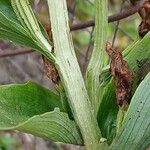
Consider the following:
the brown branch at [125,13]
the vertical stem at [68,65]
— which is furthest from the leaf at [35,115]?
the brown branch at [125,13]

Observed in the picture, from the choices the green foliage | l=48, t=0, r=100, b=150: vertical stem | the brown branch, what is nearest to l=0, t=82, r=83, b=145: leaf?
l=48, t=0, r=100, b=150: vertical stem

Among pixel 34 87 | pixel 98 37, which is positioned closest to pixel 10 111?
pixel 34 87

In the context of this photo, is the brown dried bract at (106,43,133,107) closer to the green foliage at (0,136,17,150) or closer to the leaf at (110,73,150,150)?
the leaf at (110,73,150,150)

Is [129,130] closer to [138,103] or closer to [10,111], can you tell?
[138,103]

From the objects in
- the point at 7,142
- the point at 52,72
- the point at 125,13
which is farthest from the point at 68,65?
the point at 7,142

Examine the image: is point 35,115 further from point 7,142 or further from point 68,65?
point 7,142
